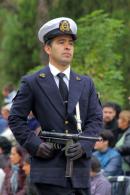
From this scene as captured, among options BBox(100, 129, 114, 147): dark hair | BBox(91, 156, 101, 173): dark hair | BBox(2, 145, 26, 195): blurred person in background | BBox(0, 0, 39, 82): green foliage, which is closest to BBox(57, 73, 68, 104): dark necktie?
BBox(91, 156, 101, 173): dark hair

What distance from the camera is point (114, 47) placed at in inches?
603

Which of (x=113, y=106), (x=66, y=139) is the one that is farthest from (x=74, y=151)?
(x=113, y=106)

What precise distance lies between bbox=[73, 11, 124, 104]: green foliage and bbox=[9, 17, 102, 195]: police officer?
666cm

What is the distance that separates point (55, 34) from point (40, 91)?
1.53 feet

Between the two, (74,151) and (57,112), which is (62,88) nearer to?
(57,112)

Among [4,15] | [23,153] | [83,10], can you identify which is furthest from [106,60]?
[4,15]

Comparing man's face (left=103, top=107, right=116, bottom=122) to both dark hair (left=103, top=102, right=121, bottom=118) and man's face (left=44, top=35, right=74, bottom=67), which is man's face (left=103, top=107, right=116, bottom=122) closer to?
dark hair (left=103, top=102, right=121, bottom=118)

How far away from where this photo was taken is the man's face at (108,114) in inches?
477

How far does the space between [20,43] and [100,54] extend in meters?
9.76

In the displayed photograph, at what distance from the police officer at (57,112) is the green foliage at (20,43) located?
50.0ft

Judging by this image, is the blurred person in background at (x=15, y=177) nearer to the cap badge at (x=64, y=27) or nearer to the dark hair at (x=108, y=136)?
the dark hair at (x=108, y=136)

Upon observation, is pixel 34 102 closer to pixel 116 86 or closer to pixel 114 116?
pixel 114 116

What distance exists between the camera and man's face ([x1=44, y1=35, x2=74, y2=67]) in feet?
22.1

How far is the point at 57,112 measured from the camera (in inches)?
264
